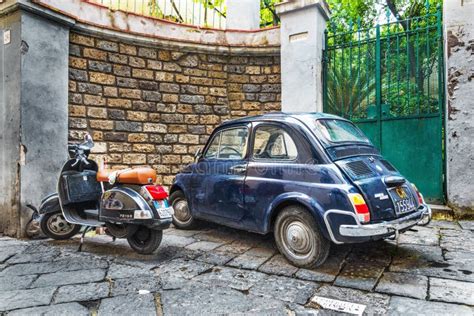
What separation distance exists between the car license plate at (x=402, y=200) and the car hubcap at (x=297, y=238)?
0.89m

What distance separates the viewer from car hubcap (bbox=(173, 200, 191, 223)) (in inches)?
200

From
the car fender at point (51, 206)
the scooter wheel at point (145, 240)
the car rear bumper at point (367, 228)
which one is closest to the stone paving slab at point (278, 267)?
the car rear bumper at point (367, 228)

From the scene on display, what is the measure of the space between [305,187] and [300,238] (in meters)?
0.52

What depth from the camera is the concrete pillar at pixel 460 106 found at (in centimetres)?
549

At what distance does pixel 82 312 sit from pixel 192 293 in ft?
2.80

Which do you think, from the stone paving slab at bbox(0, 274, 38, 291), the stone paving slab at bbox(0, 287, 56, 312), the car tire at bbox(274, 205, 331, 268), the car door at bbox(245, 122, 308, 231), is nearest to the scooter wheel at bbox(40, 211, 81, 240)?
the stone paving slab at bbox(0, 274, 38, 291)

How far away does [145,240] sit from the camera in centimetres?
403

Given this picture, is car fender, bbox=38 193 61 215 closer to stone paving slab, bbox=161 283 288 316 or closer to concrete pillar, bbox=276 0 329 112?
stone paving slab, bbox=161 283 288 316

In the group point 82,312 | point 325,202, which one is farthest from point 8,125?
point 325,202

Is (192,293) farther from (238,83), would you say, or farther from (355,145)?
(238,83)

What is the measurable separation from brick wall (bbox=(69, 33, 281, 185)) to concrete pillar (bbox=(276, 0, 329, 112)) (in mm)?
409

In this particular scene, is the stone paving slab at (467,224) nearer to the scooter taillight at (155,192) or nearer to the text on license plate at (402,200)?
the text on license plate at (402,200)

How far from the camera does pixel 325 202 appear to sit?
328cm

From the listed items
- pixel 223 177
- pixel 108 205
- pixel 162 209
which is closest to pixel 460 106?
pixel 223 177
